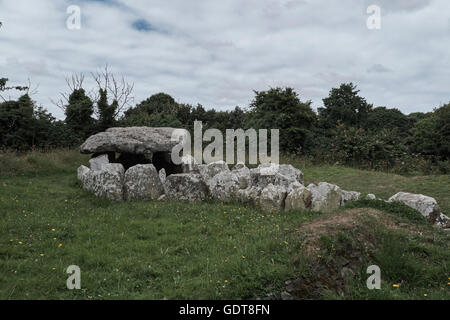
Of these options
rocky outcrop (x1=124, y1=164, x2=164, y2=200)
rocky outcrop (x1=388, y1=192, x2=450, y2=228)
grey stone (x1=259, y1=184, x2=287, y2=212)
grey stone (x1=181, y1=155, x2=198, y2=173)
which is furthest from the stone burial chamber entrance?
rocky outcrop (x1=388, y1=192, x2=450, y2=228)

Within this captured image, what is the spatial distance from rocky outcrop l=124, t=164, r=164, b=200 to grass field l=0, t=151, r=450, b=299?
2.39ft

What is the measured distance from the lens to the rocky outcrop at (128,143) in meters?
13.8

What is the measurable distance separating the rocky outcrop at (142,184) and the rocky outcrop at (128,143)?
3.16 meters

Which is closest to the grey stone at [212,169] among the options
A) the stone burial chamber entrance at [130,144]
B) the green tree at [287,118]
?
the stone burial chamber entrance at [130,144]

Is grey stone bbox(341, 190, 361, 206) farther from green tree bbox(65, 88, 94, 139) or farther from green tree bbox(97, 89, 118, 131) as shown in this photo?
green tree bbox(65, 88, 94, 139)

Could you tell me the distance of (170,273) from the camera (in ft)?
18.8

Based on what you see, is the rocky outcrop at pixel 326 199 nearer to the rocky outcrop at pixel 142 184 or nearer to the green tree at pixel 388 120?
the rocky outcrop at pixel 142 184

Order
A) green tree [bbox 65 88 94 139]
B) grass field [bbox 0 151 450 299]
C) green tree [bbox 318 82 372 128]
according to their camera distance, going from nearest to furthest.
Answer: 1. grass field [bbox 0 151 450 299]
2. green tree [bbox 65 88 94 139]
3. green tree [bbox 318 82 372 128]

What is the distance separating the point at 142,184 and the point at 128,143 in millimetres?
3682

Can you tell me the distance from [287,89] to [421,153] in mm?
9820

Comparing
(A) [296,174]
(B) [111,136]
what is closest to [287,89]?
(A) [296,174]

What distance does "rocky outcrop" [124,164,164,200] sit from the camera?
34.5 feet
